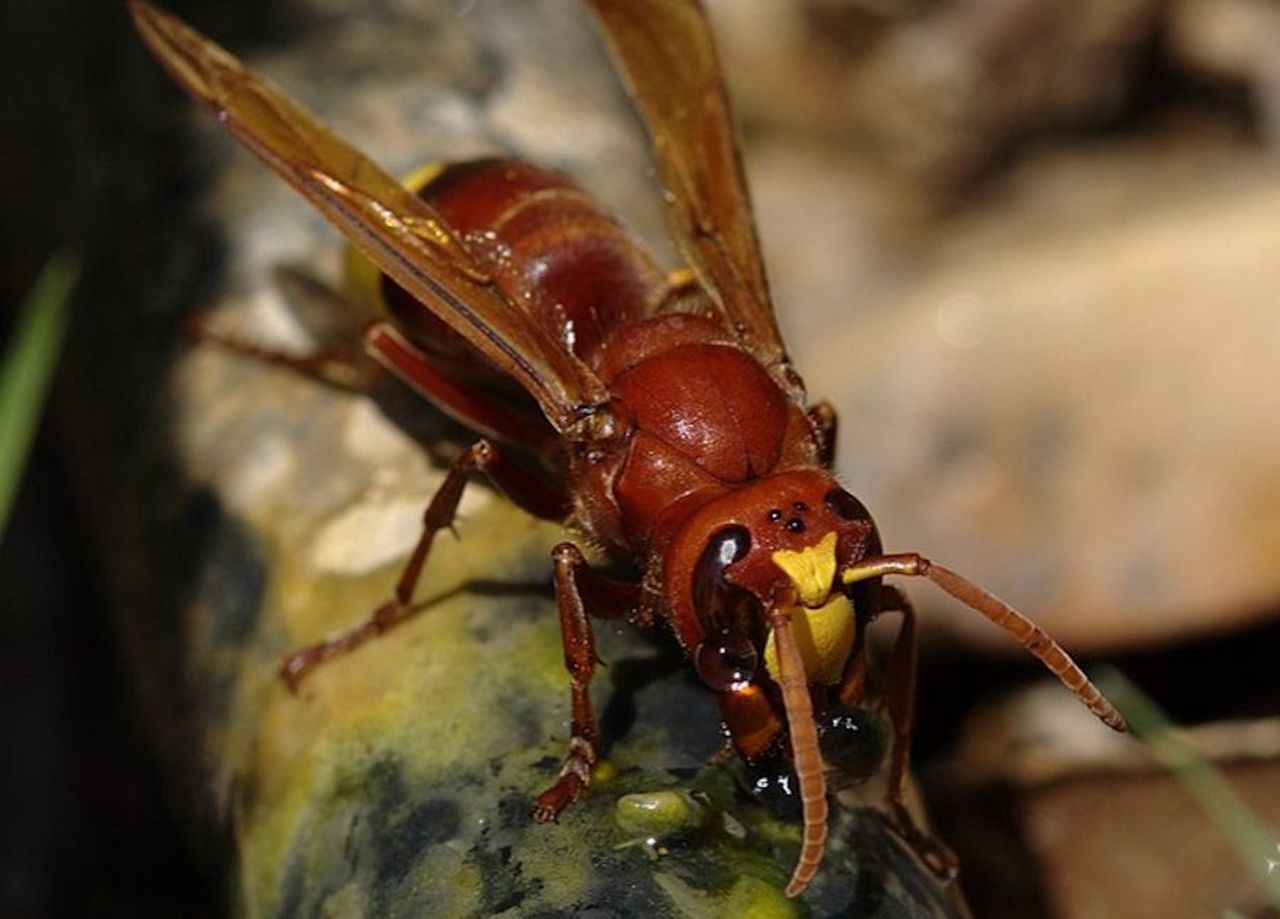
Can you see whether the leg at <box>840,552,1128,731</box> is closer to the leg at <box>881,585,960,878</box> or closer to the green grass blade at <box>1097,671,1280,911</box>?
the leg at <box>881,585,960,878</box>

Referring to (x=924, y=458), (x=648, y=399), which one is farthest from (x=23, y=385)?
(x=924, y=458)

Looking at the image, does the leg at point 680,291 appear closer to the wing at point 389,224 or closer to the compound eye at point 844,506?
the wing at point 389,224

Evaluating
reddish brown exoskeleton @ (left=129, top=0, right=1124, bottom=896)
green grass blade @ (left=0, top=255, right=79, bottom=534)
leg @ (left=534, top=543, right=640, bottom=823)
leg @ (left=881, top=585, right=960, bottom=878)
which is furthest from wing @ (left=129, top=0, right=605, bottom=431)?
leg @ (left=881, top=585, right=960, bottom=878)

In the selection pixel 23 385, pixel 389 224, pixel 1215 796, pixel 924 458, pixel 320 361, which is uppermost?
pixel 389 224

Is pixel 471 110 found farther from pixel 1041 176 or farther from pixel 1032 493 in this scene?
pixel 1041 176

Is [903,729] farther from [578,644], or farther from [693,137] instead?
[693,137]

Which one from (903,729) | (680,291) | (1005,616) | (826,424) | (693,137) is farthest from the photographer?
(693,137)

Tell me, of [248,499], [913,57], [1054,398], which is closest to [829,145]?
[913,57]
